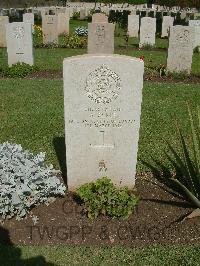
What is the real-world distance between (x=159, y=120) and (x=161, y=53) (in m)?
9.77

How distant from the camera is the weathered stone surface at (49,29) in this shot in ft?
59.3

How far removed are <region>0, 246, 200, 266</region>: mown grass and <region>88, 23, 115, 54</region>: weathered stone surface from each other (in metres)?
10.0

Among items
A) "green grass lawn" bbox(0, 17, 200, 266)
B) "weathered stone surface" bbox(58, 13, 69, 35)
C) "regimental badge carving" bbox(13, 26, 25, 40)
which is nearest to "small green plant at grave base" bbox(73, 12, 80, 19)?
"weathered stone surface" bbox(58, 13, 69, 35)

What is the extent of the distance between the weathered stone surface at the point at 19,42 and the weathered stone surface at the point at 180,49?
454cm

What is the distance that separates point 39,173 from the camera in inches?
175

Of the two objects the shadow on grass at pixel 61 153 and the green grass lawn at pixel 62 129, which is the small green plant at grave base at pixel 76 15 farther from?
the shadow on grass at pixel 61 153

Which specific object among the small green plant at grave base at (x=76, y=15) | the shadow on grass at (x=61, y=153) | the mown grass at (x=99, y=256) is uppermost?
the small green plant at grave base at (x=76, y=15)

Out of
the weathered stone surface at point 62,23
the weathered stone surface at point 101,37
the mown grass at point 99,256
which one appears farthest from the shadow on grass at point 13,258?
the weathered stone surface at point 62,23

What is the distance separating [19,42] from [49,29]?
243 inches

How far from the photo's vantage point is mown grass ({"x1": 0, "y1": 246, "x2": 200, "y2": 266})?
379cm

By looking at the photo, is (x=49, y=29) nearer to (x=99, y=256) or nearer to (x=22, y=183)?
(x=22, y=183)

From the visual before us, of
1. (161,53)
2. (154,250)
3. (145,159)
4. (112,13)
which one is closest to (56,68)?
(161,53)

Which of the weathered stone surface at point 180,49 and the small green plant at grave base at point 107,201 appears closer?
the small green plant at grave base at point 107,201

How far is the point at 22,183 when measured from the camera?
4328 millimetres
